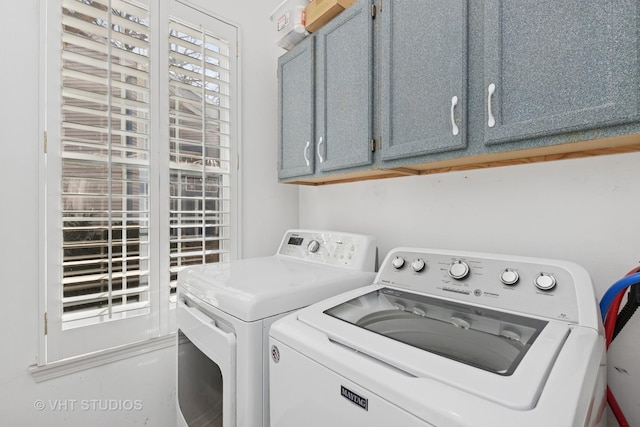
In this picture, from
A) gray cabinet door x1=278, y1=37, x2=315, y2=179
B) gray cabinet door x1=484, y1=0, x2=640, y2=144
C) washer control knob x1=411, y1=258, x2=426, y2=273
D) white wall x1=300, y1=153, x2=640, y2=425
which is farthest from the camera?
gray cabinet door x1=278, y1=37, x2=315, y2=179

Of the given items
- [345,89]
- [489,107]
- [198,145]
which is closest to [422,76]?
[489,107]

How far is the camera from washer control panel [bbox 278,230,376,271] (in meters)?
1.45

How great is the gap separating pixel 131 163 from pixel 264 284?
3.27ft

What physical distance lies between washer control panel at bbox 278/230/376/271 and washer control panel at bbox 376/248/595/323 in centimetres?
18

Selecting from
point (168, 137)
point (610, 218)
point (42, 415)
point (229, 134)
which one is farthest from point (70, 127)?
point (610, 218)

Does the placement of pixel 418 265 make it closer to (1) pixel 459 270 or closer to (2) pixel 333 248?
(1) pixel 459 270

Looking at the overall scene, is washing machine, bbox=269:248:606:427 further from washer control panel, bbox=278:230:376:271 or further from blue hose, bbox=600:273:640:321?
washer control panel, bbox=278:230:376:271

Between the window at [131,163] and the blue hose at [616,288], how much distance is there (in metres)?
A: 1.76

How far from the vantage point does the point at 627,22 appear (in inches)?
28.6

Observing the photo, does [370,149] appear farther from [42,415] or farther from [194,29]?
[42,415]

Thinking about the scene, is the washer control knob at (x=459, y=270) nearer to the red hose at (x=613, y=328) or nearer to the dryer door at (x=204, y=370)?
the red hose at (x=613, y=328)

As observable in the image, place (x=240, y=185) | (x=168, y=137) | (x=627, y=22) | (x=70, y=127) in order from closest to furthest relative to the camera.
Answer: (x=627, y=22), (x=70, y=127), (x=168, y=137), (x=240, y=185)

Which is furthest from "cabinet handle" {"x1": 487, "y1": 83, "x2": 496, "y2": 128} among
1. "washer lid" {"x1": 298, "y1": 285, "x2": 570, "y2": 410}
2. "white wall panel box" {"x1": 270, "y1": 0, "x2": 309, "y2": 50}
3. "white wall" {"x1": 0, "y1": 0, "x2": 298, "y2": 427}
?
"white wall" {"x1": 0, "y1": 0, "x2": 298, "y2": 427}

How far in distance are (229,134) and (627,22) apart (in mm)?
1765
